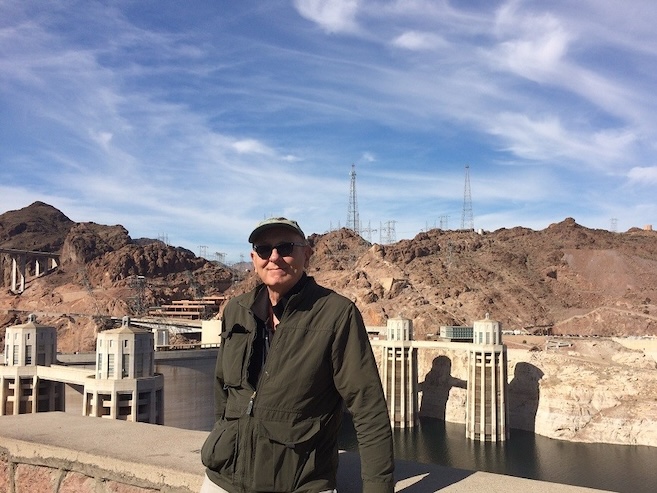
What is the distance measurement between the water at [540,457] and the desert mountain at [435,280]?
19545 millimetres

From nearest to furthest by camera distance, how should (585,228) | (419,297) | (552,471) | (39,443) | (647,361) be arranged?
(39,443) < (552,471) < (647,361) < (419,297) < (585,228)

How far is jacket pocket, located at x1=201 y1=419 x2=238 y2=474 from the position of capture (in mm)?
3228

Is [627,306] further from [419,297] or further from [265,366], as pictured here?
[265,366]

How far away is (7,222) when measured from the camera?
13162 centimetres

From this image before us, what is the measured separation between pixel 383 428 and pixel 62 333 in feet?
261

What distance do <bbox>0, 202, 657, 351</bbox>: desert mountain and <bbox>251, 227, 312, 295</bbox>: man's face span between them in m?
63.2

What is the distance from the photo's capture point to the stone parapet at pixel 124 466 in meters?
3.87

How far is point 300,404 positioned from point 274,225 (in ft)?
3.63

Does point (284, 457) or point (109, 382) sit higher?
point (284, 457)

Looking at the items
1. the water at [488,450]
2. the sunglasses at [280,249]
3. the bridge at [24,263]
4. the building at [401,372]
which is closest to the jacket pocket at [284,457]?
the sunglasses at [280,249]

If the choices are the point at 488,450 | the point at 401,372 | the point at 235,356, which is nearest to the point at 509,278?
the point at 401,372

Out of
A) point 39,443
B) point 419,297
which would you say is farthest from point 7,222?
point 39,443

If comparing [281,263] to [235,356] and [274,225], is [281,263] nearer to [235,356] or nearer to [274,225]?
[274,225]

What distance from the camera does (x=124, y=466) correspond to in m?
4.23
